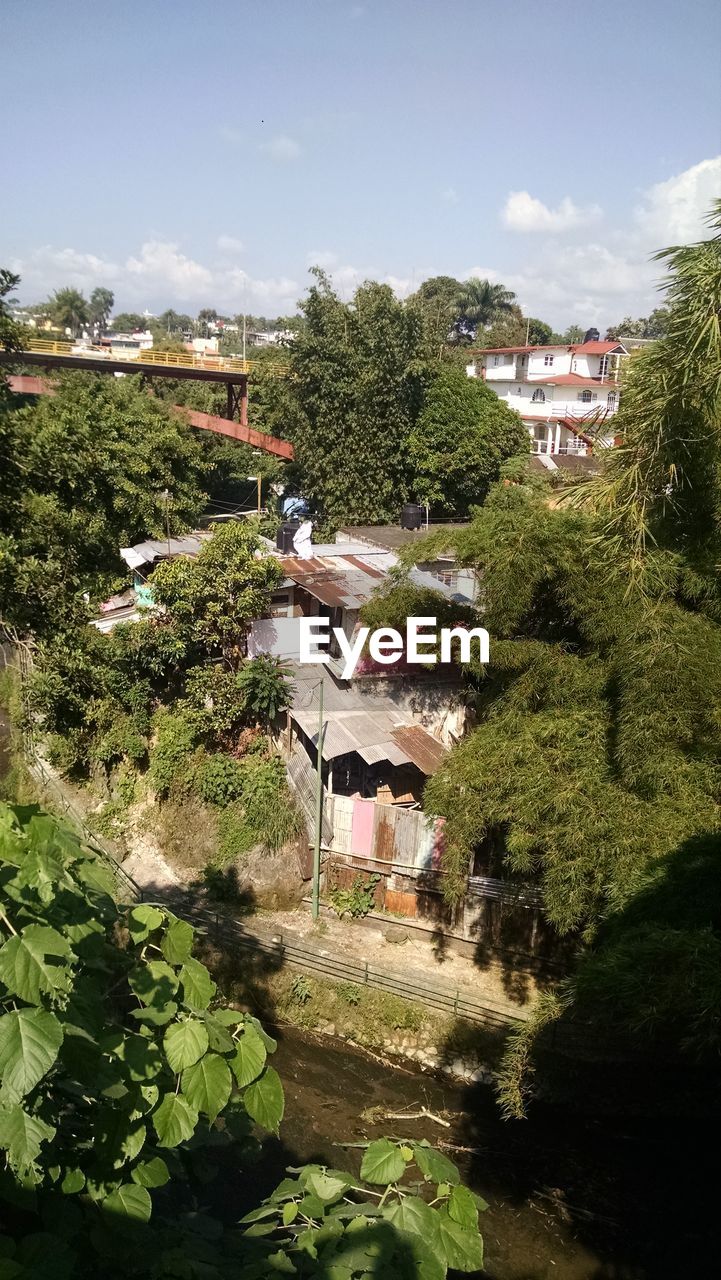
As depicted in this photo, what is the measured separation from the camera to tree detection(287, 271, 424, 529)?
20.9m

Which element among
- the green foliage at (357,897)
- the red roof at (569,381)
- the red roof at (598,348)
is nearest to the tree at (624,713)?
the green foliage at (357,897)

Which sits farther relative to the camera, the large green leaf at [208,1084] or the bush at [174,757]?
the bush at [174,757]

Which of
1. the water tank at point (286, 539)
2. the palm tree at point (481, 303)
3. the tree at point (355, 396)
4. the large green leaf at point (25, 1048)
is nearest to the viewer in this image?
the large green leaf at point (25, 1048)

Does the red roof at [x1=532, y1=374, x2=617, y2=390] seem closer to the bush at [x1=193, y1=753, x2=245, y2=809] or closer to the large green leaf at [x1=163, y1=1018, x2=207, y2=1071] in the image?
the bush at [x1=193, y1=753, x2=245, y2=809]

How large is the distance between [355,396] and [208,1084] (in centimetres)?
2035

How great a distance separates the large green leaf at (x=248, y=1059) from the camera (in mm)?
2109

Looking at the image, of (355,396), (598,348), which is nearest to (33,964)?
(355,396)

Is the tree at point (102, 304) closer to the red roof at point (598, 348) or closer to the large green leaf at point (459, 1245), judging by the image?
the red roof at point (598, 348)

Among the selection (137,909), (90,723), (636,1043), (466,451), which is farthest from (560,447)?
(137,909)

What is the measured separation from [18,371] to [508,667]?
764 inches

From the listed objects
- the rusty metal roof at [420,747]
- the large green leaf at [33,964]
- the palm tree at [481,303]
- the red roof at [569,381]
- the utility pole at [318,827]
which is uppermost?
the palm tree at [481,303]

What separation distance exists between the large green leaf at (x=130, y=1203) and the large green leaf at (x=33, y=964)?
0.58 meters

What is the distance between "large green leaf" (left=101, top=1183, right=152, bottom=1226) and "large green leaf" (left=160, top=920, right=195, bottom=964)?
0.50 metres

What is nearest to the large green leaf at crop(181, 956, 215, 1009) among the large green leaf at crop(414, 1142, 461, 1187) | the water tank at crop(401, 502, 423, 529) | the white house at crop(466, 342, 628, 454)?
the large green leaf at crop(414, 1142, 461, 1187)
